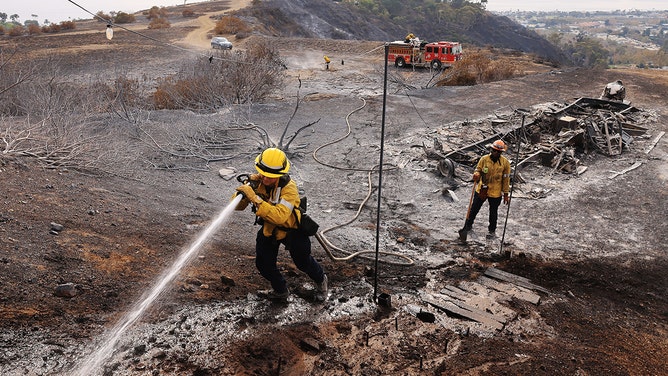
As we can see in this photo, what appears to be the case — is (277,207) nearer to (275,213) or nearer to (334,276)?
(275,213)

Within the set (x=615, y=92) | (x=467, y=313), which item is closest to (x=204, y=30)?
(x=615, y=92)

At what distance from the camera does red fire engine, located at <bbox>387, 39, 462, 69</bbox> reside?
26281mm

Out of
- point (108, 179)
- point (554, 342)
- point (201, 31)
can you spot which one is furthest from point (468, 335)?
point (201, 31)

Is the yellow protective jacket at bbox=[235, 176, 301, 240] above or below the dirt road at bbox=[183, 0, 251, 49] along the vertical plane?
below

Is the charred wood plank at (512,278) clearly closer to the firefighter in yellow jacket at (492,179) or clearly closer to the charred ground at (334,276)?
the charred ground at (334,276)

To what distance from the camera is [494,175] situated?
7043mm

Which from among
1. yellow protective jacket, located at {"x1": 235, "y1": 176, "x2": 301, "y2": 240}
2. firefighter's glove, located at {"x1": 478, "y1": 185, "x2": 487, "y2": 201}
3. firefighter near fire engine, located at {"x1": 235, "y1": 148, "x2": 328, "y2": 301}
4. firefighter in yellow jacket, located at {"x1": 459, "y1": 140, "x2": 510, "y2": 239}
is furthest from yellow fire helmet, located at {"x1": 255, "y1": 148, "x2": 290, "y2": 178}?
firefighter's glove, located at {"x1": 478, "y1": 185, "x2": 487, "y2": 201}

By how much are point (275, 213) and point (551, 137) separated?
10.0 meters

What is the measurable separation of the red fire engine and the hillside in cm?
1352

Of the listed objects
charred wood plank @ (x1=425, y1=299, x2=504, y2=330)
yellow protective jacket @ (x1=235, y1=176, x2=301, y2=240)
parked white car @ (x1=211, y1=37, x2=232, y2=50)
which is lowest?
charred wood plank @ (x1=425, y1=299, x2=504, y2=330)

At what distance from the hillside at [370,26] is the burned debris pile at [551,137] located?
25.2 m

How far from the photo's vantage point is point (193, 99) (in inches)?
594

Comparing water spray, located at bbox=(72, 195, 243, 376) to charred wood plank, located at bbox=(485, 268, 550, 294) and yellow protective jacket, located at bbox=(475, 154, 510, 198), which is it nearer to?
charred wood plank, located at bbox=(485, 268, 550, 294)

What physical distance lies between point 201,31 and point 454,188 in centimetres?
3629
